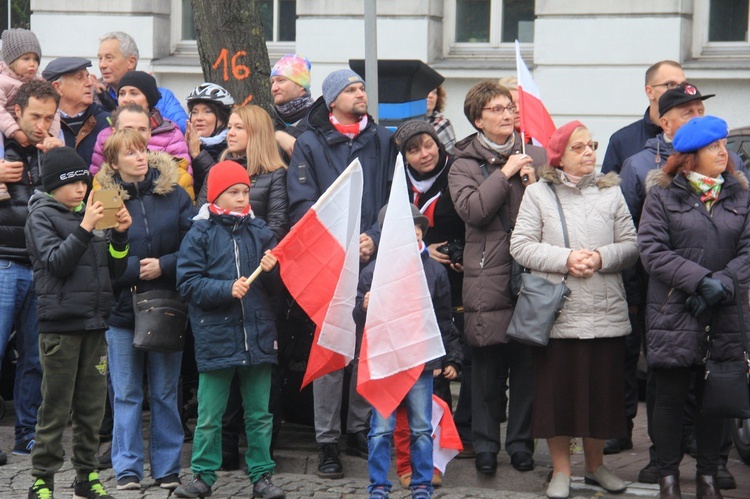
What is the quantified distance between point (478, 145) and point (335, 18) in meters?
6.99

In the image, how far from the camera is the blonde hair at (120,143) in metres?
7.25

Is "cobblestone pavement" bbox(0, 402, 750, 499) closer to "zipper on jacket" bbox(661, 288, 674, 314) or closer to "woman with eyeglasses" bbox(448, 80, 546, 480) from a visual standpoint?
"woman with eyeglasses" bbox(448, 80, 546, 480)

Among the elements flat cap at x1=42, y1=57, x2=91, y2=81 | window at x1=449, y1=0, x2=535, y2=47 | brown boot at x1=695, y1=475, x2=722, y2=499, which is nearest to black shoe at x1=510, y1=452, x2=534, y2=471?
brown boot at x1=695, y1=475, x2=722, y2=499

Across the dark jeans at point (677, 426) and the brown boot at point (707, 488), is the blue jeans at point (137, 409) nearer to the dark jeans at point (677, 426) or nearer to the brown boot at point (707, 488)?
the dark jeans at point (677, 426)

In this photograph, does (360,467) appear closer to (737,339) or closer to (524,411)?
(524,411)

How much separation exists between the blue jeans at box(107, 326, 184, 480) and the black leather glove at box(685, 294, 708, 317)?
2.79 metres

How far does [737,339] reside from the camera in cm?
669

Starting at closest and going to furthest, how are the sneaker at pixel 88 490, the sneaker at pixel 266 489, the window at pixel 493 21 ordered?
the sneaker at pixel 88 490 < the sneaker at pixel 266 489 < the window at pixel 493 21

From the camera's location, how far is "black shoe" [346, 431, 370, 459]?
302 inches

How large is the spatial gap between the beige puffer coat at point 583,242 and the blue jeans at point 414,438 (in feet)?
2.50

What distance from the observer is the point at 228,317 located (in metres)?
7.00

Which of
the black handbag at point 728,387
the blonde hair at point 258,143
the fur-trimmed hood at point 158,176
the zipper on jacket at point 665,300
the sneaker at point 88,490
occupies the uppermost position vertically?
the blonde hair at point 258,143

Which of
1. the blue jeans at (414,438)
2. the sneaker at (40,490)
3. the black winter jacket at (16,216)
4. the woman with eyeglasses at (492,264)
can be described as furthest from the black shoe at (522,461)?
the black winter jacket at (16,216)

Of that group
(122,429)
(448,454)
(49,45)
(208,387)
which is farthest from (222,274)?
(49,45)
